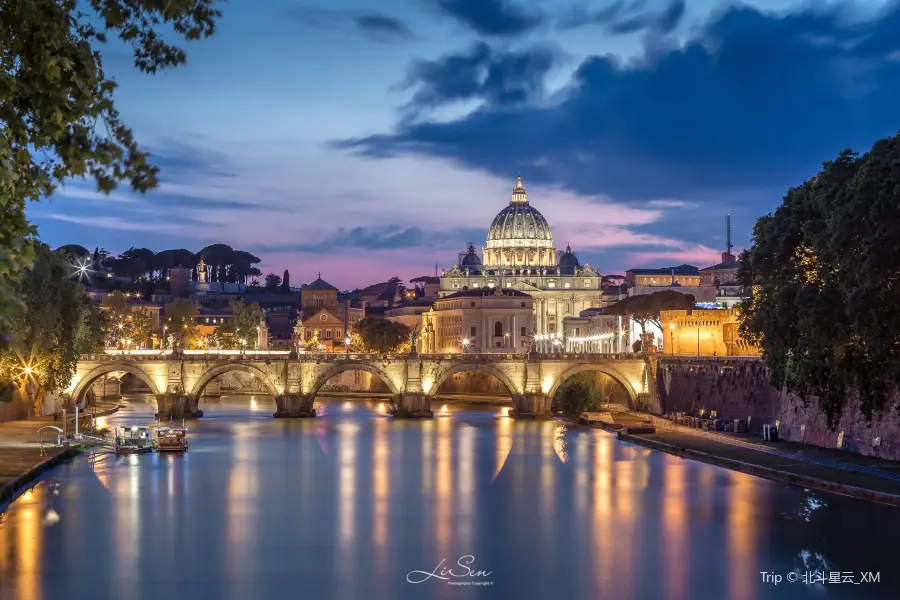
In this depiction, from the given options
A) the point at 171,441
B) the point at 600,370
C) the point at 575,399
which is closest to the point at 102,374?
the point at 171,441

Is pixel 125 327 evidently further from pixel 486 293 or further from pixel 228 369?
pixel 486 293

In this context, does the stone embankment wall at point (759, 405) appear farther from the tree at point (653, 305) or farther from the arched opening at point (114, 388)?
the tree at point (653, 305)

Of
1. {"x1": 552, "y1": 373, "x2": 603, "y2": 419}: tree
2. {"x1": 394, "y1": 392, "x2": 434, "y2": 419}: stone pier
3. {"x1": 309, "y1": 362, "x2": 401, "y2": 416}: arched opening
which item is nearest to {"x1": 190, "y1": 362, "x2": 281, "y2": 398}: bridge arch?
{"x1": 309, "y1": 362, "x2": 401, "y2": 416}: arched opening

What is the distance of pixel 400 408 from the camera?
255 feet

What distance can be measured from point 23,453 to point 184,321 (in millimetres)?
89515

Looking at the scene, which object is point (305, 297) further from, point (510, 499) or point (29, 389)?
point (510, 499)

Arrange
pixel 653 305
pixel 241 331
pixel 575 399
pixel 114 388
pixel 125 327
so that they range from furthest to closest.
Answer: pixel 241 331 → pixel 653 305 → pixel 125 327 → pixel 114 388 → pixel 575 399

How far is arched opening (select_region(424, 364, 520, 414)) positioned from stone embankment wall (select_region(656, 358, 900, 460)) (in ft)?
33.2

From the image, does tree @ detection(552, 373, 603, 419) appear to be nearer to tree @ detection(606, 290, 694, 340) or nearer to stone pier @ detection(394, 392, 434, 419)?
stone pier @ detection(394, 392, 434, 419)

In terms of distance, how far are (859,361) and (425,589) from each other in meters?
18.3

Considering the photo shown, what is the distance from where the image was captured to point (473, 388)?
385 ft

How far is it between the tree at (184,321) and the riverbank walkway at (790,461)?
77736 millimetres

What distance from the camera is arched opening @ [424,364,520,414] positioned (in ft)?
254
